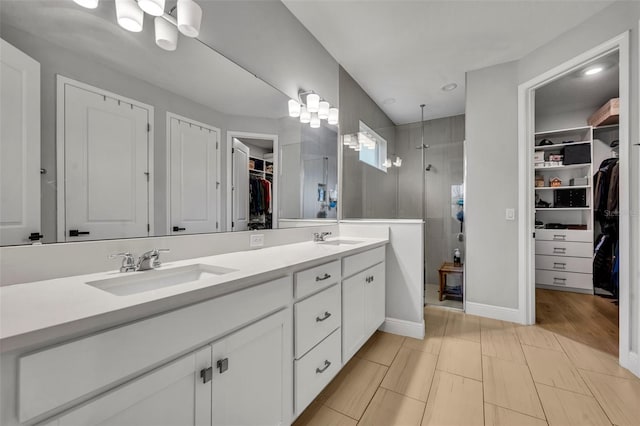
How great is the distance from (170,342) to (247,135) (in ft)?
4.22

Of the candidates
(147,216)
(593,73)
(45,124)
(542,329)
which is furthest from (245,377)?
(593,73)

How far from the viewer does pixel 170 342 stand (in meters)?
0.74

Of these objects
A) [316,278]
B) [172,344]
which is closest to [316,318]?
[316,278]

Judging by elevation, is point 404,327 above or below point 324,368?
below

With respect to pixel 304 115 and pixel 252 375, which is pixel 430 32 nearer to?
pixel 304 115

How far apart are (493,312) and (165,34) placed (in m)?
3.46

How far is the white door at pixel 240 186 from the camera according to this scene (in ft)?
5.21

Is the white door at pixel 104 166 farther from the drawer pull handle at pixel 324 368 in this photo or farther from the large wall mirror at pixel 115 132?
the drawer pull handle at pixel 324 368

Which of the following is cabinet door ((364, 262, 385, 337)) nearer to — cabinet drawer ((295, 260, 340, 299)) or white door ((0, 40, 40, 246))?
cabinet drawer ((295, 260, 340, 299))

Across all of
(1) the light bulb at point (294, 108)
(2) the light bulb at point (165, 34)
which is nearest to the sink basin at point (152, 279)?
(2) the light bulb at point (165, 34)

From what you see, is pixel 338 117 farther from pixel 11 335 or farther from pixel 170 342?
pixel 11 335

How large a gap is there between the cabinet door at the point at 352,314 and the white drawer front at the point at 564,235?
127 inches

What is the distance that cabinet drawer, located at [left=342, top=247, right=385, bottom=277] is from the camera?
1685mm

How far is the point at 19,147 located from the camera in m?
0.85
